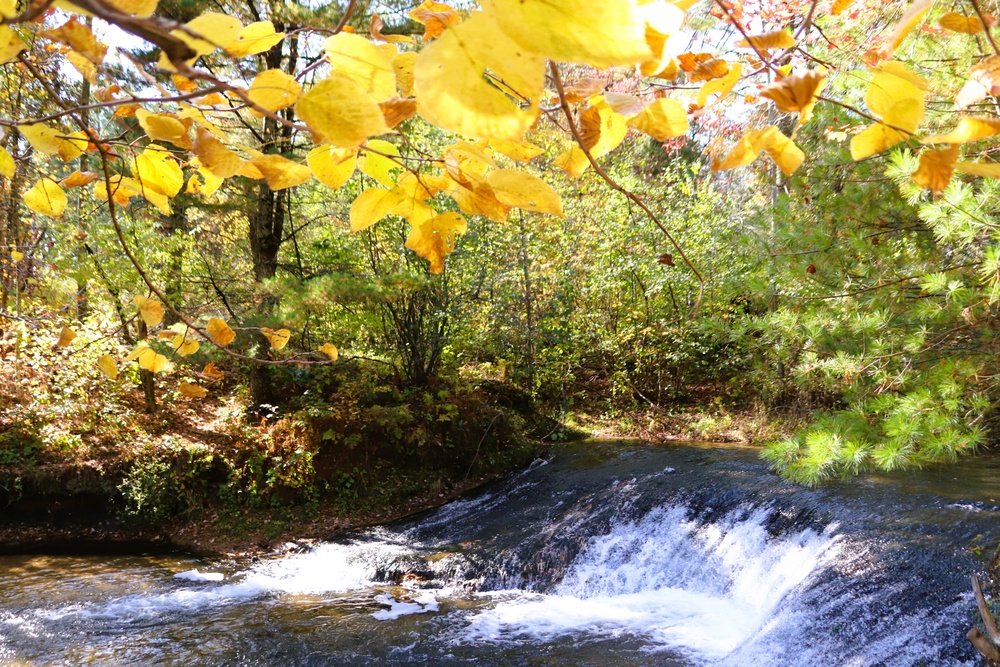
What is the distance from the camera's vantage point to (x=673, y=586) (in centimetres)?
485

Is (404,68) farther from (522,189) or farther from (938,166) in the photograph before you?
(938,166)

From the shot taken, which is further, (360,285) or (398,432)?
(398,432)

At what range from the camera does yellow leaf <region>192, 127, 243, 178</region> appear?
50 cm

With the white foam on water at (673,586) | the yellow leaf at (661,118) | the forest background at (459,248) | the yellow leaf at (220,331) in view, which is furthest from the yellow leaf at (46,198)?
the white foam on water at (673,586)

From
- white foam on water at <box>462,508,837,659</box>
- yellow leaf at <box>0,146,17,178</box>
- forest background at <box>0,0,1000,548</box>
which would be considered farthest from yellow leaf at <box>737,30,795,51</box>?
white foam on water at <box>462,508,837,659</box>

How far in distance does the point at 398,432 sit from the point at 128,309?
10.5 feet

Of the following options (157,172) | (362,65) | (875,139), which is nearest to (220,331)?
(157,172)

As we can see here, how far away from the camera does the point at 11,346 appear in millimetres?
6605

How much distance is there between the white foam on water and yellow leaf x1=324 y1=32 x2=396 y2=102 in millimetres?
4119

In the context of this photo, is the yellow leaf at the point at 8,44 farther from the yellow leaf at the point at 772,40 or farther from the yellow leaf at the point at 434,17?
the yellow leaf at the point at 772,40

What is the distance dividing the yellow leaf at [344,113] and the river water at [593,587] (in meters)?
3.97

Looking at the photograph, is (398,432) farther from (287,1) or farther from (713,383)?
(713,383)

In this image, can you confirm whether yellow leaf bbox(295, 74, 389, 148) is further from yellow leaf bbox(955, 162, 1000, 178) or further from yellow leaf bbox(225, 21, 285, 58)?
yellow leaf bbox(955, 162, 1000, 178)

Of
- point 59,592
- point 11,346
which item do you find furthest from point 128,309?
point 59,592
